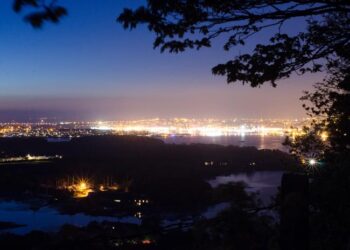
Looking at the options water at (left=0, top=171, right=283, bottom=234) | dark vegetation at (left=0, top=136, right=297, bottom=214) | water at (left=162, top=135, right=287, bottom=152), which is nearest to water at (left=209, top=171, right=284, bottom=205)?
water at (left=0, top=171, right=283, bottom=234)

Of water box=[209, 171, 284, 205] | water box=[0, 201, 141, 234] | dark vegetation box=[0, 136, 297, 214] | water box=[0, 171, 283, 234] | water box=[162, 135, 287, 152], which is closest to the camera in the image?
water box=[0, 171, 283, 234]

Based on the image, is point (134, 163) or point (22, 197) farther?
point (134, 163)

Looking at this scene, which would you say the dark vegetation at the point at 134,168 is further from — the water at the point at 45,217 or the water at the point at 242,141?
the water at the point at 242,141

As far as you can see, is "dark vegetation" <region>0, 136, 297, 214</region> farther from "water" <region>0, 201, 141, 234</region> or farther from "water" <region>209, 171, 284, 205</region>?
"water" <region>0, 201, 141, 234</region>

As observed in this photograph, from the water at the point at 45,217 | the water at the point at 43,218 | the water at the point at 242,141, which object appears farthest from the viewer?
the water at the point at 242,141

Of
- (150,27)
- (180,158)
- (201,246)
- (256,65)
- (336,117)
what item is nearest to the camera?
(201,246)

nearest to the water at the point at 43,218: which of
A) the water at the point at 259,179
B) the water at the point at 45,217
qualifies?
the water at the point at 45,217

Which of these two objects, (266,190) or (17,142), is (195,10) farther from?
(17,142)

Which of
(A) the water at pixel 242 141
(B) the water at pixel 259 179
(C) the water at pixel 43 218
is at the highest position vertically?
(A) the water at pixel 242 141

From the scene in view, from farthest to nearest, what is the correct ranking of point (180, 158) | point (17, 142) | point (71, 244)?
point (17, 142)
point (180, 158)
point (71, 244)

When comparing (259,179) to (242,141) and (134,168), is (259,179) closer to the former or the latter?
(134,168)

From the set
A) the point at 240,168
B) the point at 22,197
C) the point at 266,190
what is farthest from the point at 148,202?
the point at 240,168
